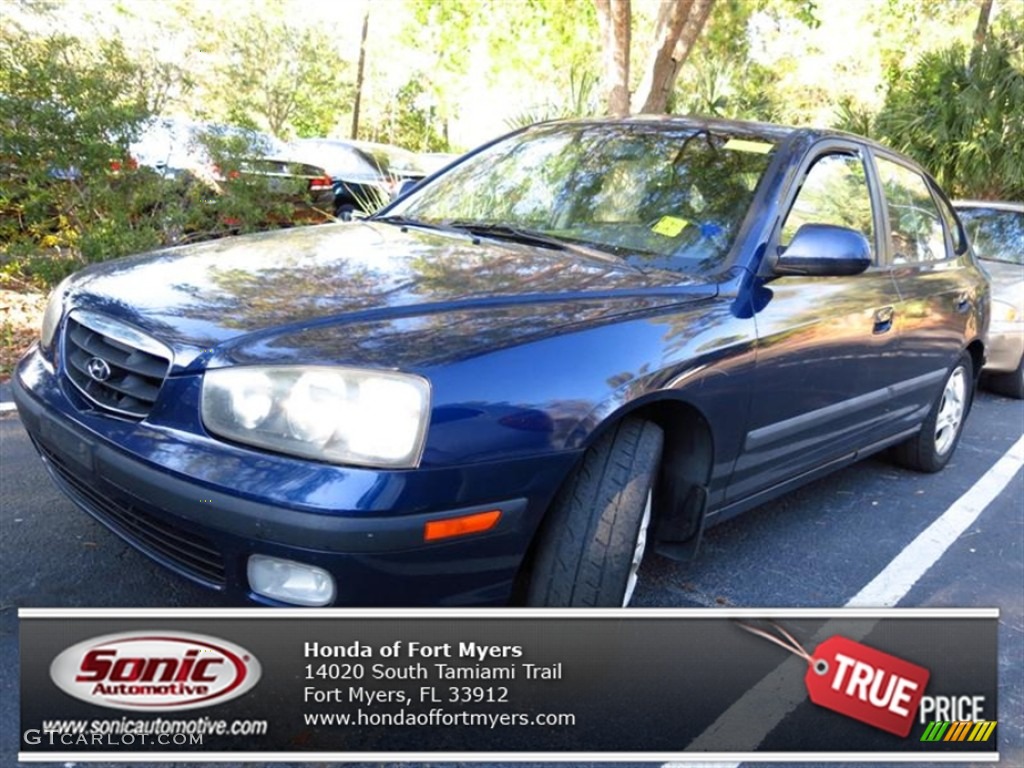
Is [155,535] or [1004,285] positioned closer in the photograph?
[155,535]

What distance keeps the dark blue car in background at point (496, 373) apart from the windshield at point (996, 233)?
4310 mm

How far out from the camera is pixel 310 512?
1871 mm

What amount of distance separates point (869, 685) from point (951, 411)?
2.77m

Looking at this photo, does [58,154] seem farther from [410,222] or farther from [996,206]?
[996,206]

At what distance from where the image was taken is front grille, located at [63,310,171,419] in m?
2.14

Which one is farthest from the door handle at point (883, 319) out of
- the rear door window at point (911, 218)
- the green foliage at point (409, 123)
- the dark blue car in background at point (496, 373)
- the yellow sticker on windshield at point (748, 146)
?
the green foliage at point (409, 123)

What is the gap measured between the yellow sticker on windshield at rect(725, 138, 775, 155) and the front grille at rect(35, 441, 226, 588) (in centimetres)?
236

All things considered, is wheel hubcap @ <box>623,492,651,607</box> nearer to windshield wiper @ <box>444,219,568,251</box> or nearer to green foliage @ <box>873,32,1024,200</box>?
windshield wiper @ <box>444,219,568,251</box>

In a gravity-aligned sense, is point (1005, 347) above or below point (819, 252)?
below

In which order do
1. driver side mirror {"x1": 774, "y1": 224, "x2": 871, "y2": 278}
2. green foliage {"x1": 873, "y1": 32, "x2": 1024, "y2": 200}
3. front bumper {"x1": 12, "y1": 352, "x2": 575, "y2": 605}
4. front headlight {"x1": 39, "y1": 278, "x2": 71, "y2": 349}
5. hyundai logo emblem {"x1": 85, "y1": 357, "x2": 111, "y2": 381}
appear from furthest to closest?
green foliage {"x1": 873, "y1": 32, "x2": 1024, "y2": 200} < driver side mirror {"x1": 774, "y1": 224, "x2": 871, "y2": 278} < front headlight {"x1": 39, "y1": 278, "x2": 71, "y2": 349} < hyundai logo emblem {"x1": 85, "y1": 357, "x2": 111, "y2": 381} < front bumper {"x1": 12, "y1": 352, "x2": 575, "y2": 605}

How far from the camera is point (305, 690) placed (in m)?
2.10

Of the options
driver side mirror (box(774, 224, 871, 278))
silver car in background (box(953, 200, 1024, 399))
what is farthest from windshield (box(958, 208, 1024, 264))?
driver side mirror (box(774, 224, 871, 278))

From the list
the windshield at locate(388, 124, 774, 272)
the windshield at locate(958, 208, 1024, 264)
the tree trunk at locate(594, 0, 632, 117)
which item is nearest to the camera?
the windshield at locate(388, 124, 774, 272)

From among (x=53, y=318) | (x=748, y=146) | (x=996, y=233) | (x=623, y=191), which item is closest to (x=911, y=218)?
(x=748, y=146)
